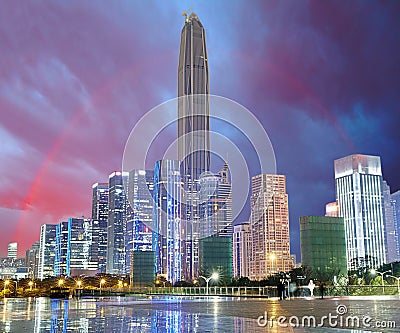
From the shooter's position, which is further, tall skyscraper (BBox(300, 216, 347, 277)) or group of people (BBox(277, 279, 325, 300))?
tall skyscraper (BBox(300, 216, 347, 277))

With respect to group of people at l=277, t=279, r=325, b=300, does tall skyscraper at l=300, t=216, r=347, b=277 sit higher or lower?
higher

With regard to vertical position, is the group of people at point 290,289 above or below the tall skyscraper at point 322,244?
below

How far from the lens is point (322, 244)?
4794 centimetres

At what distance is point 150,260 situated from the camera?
290ft

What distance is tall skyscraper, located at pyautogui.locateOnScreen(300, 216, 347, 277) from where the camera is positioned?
156ft

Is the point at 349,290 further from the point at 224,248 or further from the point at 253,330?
the point at 224,248

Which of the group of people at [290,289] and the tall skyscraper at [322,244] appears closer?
Answer: the group of people at [290,289]

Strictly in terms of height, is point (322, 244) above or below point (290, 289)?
above

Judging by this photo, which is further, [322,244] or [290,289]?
[322,244]

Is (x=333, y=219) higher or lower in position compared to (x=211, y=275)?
higher

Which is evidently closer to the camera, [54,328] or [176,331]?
[176,331]

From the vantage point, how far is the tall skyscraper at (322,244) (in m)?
47.4

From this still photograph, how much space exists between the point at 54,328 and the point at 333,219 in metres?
39.9

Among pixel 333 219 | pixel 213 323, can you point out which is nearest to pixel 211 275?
pixel 333 219
